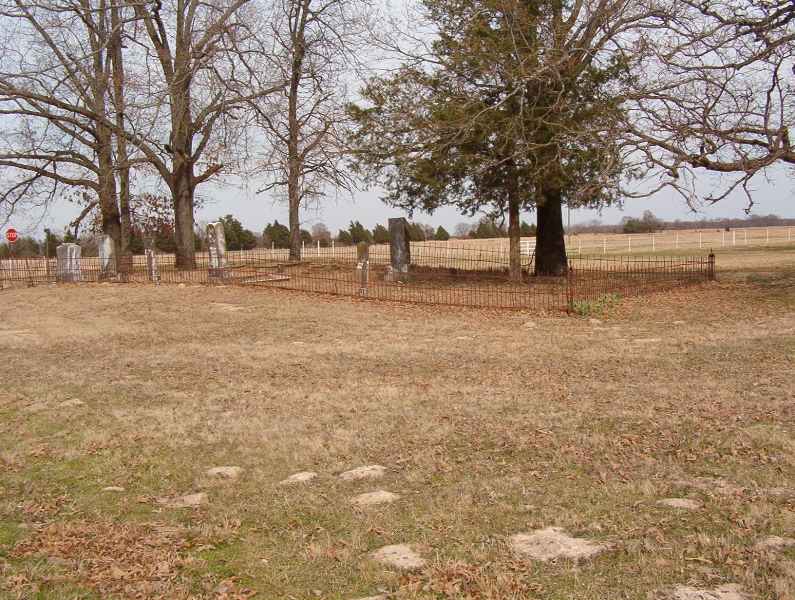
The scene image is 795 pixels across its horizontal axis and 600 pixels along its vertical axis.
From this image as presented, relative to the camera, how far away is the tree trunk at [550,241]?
68.6ft

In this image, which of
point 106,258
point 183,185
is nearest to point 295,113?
point 183,185

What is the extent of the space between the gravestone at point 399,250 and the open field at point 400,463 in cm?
789

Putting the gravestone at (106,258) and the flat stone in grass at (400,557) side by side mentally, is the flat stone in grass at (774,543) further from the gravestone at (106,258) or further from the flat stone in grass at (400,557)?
the gravestone at (106,258)

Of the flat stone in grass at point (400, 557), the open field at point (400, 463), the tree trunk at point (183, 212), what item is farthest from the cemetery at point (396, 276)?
the flat stone in grass at point (400, 557)

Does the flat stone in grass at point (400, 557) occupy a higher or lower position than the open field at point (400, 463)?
lower

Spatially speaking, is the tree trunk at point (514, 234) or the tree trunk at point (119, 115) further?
the tree trunk at point (119, 115)

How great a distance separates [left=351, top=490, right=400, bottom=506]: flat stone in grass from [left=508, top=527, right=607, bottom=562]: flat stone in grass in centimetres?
105

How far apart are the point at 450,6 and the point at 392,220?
5890mm

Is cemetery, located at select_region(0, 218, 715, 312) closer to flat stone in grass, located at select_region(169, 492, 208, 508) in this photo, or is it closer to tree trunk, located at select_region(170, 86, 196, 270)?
tree trunk, located at select_region(170, 86, 196, 270)

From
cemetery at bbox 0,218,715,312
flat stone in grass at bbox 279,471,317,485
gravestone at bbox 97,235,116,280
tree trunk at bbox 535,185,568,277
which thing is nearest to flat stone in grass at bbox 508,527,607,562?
flat stone in grass at bbox 279,471,317,485

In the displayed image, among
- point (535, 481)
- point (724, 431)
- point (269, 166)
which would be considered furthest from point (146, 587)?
point (269, 166)

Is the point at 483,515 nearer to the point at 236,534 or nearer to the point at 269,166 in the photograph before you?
the point at 236,534

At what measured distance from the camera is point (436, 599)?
3482 mm

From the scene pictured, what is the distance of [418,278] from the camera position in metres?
19.4
